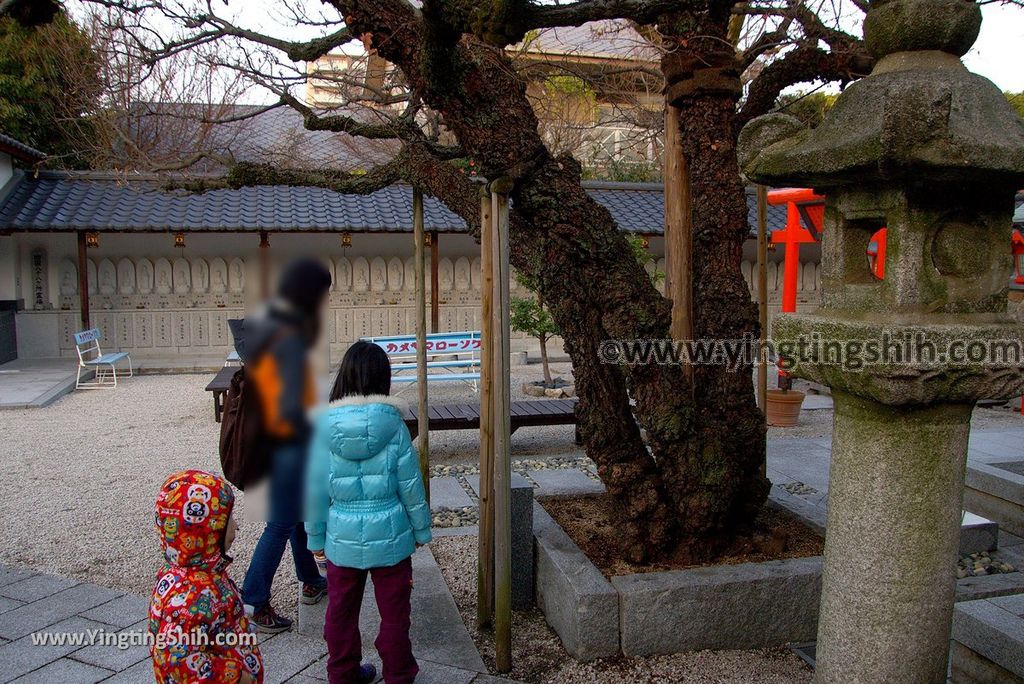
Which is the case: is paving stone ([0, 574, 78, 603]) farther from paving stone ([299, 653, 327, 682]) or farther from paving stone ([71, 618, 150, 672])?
paving stone ([299, 653, 327, 682])

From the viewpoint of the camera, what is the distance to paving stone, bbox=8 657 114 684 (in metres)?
3.11

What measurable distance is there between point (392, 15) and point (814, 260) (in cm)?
1431

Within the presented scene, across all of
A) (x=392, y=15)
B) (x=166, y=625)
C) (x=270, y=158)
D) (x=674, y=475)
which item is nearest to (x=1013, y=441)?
(x=674, y=475)

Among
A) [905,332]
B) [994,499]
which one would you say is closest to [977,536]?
[994,499]

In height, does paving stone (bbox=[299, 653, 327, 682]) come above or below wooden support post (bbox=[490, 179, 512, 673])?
below

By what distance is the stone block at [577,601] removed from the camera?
131 inches

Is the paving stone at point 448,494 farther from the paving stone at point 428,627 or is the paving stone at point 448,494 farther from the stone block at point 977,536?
the stone block at point 977,536

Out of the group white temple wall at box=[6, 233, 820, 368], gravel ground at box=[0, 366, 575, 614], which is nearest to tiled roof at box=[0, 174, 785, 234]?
white temple wall at box=[6, 233, 820, 368]

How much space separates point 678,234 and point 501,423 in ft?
5.50

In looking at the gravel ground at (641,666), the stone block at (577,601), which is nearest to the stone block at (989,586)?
the gravel ground at (641,666)

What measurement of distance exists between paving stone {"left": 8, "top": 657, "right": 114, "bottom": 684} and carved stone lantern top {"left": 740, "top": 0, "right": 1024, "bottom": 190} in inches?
129

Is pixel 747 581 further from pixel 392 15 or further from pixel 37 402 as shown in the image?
pixel 37 402

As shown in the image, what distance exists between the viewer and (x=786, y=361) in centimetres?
270

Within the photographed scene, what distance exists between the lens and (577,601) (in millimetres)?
3320
